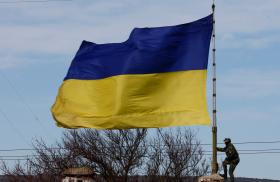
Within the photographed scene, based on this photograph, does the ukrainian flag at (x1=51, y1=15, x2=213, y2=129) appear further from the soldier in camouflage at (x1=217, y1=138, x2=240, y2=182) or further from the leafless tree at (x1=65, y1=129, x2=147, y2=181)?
the leafless tree at (x1=65, y1=129, x2=147, y2=181)

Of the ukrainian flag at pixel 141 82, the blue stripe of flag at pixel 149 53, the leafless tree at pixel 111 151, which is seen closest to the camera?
the ukrainian flag at pixel 141 82

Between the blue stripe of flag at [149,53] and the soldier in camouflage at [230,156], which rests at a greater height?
the blue stripe of flag at [149,53]

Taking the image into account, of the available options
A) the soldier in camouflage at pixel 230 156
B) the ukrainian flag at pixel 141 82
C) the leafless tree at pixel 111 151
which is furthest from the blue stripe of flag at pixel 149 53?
the leafless tree at pixel 111 151

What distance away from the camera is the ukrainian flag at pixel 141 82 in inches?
725

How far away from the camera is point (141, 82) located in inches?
753

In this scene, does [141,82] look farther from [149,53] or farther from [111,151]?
[111,151]

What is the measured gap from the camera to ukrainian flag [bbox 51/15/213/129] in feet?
60.4

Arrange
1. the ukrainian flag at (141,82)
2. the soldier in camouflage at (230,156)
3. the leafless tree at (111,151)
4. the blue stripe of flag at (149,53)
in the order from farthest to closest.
A: the leafless tree at (111,151)
the soldier in camouflage at (230,156)
the blue stripe of flag at (149,53)
the ukrainian flag at (141,82)

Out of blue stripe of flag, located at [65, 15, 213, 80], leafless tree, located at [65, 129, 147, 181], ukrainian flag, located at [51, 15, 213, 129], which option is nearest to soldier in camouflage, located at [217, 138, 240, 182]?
ukrainian flag, located at [51, 15, 213, 129]

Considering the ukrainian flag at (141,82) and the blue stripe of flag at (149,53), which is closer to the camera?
the ukrainian flag at (141,82)

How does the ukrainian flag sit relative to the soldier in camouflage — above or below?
above

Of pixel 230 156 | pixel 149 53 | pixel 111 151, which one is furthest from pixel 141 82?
pixel 111 151

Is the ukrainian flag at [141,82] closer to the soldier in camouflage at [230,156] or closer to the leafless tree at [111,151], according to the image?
the soldier in camouflage at [230,156]

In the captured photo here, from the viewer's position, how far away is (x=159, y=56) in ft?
63.5
